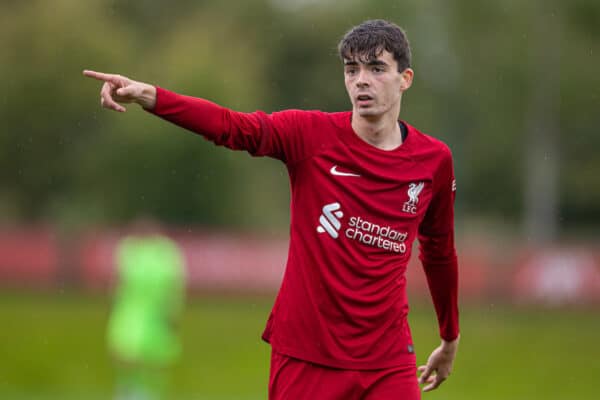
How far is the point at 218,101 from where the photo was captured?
3888 cm

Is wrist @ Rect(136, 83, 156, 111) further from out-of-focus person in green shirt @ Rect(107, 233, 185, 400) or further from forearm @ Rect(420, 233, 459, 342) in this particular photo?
out-of-focus person in green shirt @ Rect(107, 233, 185, 400)

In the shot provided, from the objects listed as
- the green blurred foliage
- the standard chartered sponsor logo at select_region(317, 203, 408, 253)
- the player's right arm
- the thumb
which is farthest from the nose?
the green blurred foliage

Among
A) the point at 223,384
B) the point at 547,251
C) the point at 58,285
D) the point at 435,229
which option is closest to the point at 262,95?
the point at 58,285

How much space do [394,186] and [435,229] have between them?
598 millimetres

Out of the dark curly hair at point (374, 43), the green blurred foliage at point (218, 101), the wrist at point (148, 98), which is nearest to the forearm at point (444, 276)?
the dark curly hair at point (374, 43)

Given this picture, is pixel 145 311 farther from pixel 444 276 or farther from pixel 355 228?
pixel 355 228

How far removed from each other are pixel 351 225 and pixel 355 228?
0.03 m

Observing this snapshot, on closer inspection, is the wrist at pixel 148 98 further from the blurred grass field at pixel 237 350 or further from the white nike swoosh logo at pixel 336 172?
the blurred grass field at pixel 237 350

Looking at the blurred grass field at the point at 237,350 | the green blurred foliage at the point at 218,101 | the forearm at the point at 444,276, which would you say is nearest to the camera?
the forearm at the point at 444,276

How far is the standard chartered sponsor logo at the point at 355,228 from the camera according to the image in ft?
18.7

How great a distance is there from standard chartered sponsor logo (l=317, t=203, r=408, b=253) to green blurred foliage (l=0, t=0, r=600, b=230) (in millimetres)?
31898

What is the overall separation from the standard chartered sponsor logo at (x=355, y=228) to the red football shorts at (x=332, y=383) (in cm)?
67

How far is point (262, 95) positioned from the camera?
49406mm

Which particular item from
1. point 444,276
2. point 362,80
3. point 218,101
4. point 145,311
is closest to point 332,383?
point 444,276
